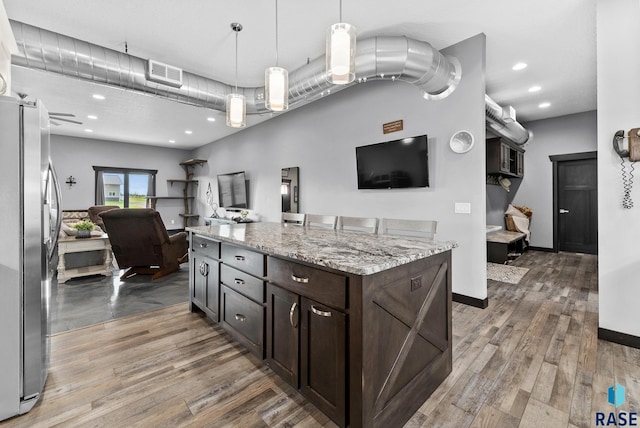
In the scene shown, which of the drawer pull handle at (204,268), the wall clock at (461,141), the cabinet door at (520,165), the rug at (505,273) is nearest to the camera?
the drawer pull handle at (204,268)

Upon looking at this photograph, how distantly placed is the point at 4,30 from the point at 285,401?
10.2 ft

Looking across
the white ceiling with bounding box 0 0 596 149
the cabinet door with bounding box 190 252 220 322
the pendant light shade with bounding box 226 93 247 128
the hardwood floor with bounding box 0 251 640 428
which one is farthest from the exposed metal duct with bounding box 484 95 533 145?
the cabinet door with bounding box 190 252 220 322

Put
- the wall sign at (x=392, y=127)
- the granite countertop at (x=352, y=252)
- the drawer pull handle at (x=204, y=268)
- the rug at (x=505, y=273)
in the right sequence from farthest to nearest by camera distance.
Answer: the rug at (x=505, y=273) → the wall sign at (x=392, y=127) → the drawer pull handle at (x=204, y=268) → the granite countertop at (x=352, y=252)

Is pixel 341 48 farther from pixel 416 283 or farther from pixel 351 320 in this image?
pixel 351 320

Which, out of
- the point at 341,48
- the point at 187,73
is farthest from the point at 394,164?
the point at 187,73

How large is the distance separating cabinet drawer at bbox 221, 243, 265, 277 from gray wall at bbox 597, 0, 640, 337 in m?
2.86

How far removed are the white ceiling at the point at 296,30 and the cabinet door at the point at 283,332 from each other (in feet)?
8.37

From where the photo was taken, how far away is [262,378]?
190 centimetres

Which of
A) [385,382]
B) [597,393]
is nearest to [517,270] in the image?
[597,393]

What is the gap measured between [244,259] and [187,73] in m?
2.85

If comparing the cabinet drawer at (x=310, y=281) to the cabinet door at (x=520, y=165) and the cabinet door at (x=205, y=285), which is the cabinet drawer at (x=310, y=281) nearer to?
the cabinet door at (x=205, y=285)

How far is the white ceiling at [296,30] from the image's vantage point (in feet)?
8.51

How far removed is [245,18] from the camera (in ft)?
9.11

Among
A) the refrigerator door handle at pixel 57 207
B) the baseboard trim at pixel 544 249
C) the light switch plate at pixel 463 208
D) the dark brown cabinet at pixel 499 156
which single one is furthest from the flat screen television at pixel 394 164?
the baseboard trim at pixel 544 249
